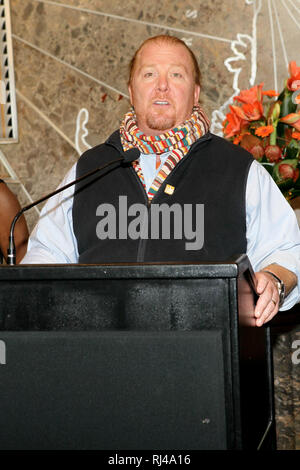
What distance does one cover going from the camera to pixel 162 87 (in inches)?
74.8

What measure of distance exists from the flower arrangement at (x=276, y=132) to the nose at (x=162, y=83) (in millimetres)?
352

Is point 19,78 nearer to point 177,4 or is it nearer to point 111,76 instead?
point 111,76

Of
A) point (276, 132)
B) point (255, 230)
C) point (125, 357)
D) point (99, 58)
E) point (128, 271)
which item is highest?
point (99, 58)

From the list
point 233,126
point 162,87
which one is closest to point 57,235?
point 162,87

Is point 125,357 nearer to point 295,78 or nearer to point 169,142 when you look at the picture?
point 169,142

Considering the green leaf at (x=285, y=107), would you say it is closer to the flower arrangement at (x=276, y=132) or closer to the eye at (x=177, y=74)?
the flower arrangement at (x=276, y=132)

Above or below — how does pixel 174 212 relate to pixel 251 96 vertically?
below

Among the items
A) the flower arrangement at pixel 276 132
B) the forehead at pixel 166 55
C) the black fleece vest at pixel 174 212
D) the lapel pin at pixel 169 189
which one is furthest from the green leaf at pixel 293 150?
the lapel pin at pixel 169 189

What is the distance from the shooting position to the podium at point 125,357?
102 centimetres

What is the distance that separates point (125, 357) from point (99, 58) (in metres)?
2.08

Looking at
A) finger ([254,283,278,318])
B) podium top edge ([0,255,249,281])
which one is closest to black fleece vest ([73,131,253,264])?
finger ([254,283,278,318])

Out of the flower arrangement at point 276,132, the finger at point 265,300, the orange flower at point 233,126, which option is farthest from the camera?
the orange flower at point 233,126

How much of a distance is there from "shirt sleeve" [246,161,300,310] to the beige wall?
3.31 feet

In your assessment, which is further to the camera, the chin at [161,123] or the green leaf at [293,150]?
the green leaf at [293,150]
